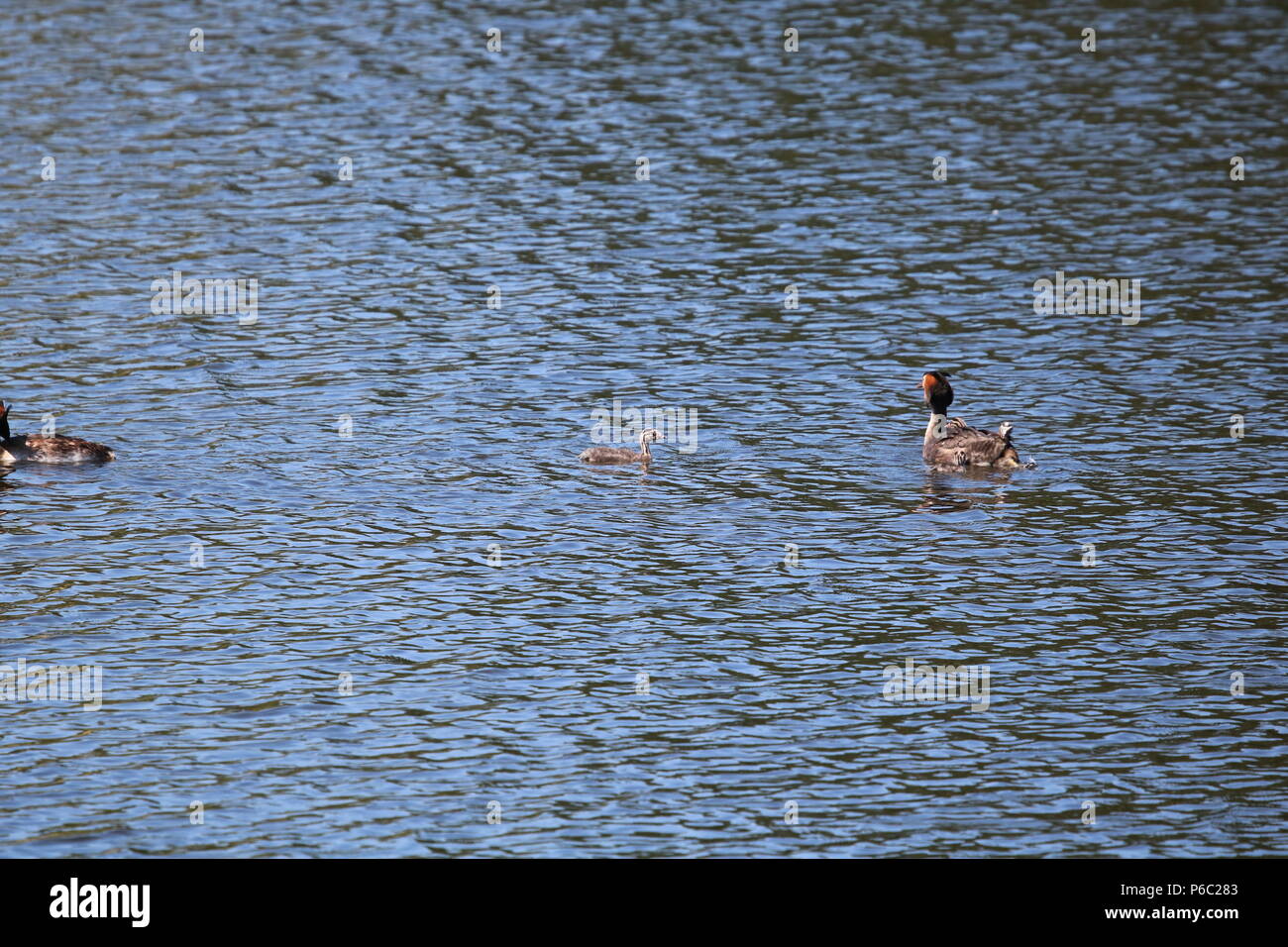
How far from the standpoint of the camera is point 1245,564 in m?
23.5

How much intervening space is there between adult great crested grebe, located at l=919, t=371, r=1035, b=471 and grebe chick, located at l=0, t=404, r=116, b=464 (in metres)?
12.0

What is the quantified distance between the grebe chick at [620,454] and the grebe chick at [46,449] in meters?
7.01

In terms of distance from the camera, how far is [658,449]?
28234mm

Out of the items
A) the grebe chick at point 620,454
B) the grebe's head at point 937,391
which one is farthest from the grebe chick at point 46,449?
the grebe's head at point 937,391

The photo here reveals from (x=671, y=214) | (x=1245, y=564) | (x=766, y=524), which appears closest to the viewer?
(x=1245, y=564)

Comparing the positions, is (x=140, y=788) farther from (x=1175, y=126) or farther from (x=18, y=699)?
(x=1175, y=126)

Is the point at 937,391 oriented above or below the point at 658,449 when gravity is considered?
above

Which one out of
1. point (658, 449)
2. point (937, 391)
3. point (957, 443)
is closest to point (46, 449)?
point (658, 449)

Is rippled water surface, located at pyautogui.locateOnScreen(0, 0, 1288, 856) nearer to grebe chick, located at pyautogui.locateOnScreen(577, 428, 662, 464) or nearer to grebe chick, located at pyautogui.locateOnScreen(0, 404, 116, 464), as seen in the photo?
grebe chick, located at pyautogui.locateOnScreen(577, 428, 662, 464)

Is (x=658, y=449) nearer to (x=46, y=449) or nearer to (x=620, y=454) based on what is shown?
(x=620, y=454)

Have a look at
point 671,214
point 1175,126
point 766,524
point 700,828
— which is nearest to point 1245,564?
point 766,524

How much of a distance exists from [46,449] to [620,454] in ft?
27.3
